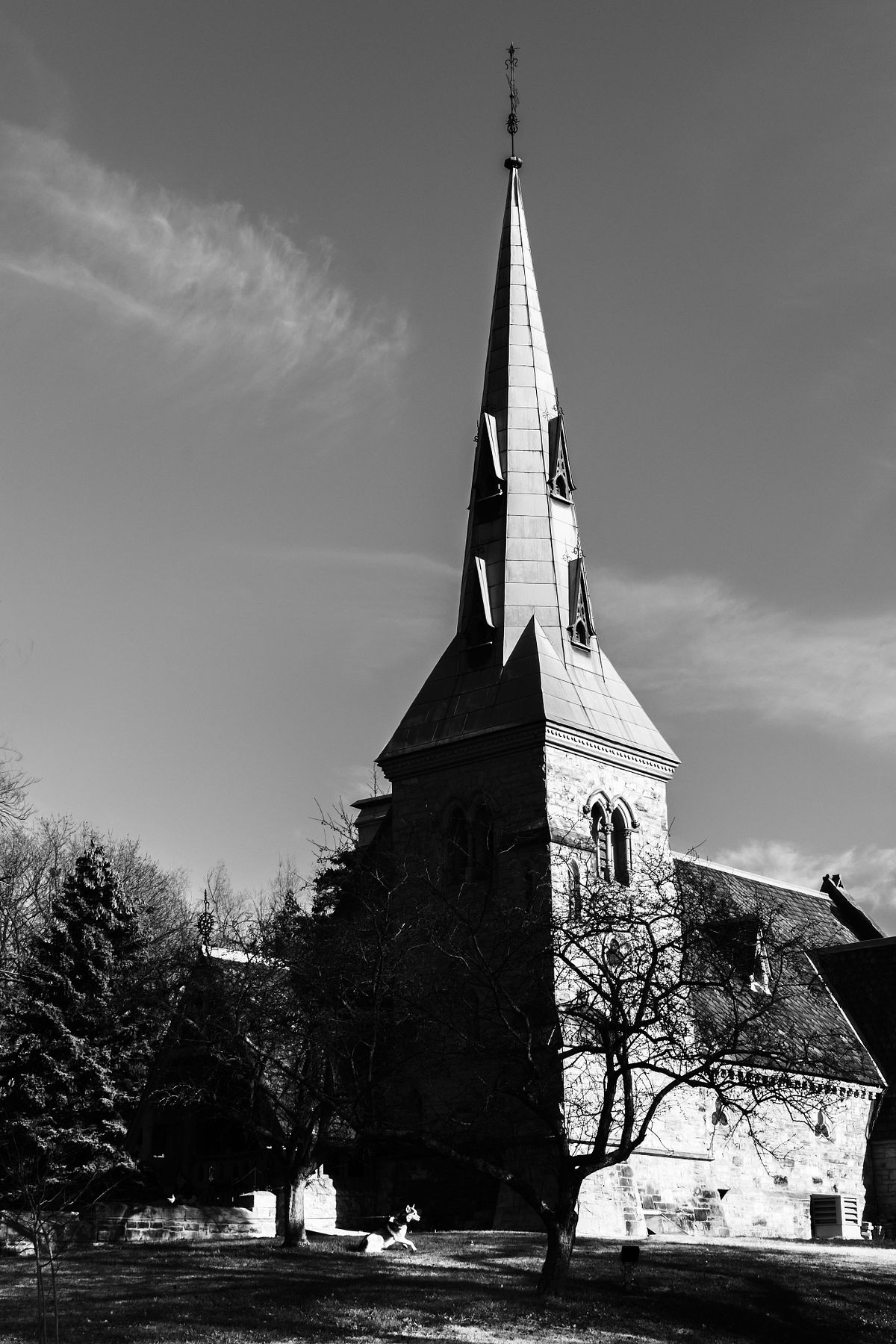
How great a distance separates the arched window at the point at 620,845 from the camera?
126 feet

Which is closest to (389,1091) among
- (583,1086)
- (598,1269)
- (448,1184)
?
(448,1184)

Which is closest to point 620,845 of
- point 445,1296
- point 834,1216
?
point 834,1216

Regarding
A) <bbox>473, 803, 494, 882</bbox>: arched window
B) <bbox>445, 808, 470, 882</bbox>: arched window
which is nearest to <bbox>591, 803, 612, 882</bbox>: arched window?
<bbox>473, 803, 494, 882</bbox>: arched window

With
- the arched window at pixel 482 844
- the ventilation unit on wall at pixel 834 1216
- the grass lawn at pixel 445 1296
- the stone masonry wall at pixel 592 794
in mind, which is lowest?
the grass lawn at pixel 445 1296

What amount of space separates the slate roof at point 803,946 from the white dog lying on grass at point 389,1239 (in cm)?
1042

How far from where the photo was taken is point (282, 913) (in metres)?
33.6

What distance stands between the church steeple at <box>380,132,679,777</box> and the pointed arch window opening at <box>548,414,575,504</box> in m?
0.04

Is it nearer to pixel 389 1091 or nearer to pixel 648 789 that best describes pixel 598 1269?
pixel 389 1091

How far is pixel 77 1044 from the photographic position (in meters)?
32.8

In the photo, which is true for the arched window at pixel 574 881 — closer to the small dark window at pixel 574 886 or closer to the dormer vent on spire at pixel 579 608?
the small dark window at pixel 574 886

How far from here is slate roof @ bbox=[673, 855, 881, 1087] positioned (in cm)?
3888

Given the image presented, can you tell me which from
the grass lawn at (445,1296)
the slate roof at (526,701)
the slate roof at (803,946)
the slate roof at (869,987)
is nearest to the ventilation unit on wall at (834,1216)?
the slate roof at (803,946)

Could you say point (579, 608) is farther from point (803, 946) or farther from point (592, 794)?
point (803, 946)

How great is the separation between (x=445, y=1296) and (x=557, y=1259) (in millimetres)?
1657
